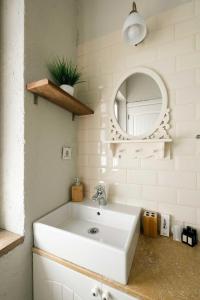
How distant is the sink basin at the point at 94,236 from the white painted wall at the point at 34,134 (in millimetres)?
110

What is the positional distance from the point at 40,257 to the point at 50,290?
178mm

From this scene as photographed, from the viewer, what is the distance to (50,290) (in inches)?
35.2

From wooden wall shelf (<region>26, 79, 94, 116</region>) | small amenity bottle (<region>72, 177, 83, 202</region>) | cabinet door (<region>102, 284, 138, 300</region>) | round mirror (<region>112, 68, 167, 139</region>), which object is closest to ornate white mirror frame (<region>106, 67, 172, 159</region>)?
round mirror (<region>112, 68, 167, 139</region>)

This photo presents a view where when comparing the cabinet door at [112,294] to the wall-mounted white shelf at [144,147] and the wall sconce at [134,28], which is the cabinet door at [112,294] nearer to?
the wall-mounted white shelf at [144,147]

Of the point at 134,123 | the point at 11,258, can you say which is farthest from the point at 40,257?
the point at 134,123

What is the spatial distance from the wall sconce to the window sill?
144cm

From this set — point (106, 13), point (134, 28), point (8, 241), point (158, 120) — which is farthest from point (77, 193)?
point (106, 13)

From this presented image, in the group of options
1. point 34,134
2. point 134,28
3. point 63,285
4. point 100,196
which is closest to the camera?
point 63,285

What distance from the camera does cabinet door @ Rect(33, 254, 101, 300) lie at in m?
0.78

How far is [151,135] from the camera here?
1131mm

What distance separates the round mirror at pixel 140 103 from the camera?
1.12m

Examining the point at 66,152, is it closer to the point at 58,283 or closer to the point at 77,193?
the point at 77,193

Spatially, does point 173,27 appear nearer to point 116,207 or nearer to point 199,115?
point 199,115

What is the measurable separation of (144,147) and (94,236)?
69 cm
